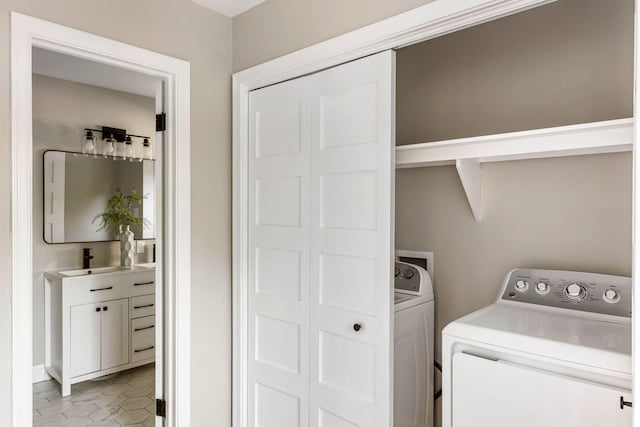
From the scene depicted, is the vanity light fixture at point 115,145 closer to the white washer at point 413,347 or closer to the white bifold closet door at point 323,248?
the white bifold closet door at point 323,248

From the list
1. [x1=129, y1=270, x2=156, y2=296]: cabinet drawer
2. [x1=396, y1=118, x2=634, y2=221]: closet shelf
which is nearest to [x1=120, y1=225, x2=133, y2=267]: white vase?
[x1=129, y1=270, x2=156, y2=296]: cabinet drawer

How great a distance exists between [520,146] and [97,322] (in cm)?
313

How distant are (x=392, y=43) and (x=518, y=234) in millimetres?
1034

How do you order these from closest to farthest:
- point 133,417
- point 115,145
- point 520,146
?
point 520,146 → point 133,417 → point 115,145

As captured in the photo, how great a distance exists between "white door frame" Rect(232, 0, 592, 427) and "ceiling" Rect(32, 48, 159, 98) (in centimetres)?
129

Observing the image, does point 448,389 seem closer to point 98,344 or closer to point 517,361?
point 517,361

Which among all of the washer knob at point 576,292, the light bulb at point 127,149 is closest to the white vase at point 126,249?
the light bulb at point 127,149

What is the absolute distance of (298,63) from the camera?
78.0 inches

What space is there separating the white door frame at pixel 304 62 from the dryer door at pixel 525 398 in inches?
14.0

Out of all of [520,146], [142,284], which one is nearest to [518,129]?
[520,146]

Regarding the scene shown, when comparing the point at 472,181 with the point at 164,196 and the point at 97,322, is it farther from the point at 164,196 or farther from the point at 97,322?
the point at 97,322

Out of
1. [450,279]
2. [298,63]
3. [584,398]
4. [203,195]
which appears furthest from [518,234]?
[203,195]

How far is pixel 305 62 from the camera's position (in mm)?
1955

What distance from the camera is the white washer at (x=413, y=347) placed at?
76.7 inches
